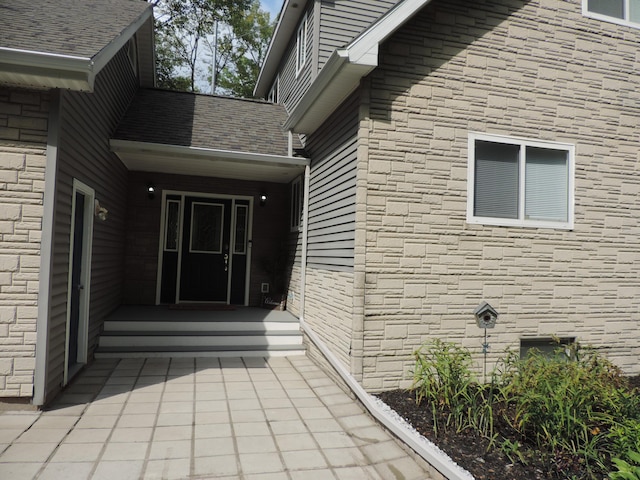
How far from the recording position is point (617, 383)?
4277 mm

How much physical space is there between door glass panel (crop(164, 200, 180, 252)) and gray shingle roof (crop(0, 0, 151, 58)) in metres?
3.54

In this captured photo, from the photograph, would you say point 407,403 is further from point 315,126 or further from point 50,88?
point 50,88

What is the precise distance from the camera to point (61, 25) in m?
4.42

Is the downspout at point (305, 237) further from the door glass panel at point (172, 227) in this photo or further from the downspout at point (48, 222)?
the downspout at point (48, 222)

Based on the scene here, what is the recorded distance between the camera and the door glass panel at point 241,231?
28.1ft

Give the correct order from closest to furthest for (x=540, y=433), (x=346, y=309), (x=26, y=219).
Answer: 1. (x=540, y=433)
2. (x=26, y=219)
3. (x=346, y=309)

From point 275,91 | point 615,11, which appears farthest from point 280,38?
point 615,11

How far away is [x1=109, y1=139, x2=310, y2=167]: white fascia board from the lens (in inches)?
245

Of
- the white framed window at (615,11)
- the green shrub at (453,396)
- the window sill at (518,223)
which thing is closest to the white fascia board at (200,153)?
the window sill at (518,223)

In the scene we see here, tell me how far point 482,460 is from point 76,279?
4.55 metres

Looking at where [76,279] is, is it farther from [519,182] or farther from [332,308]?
[519,182]

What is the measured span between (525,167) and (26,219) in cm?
538

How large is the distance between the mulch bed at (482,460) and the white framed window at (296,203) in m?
4.35

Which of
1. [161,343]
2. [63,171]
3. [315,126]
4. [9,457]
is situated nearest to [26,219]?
[63,171]
